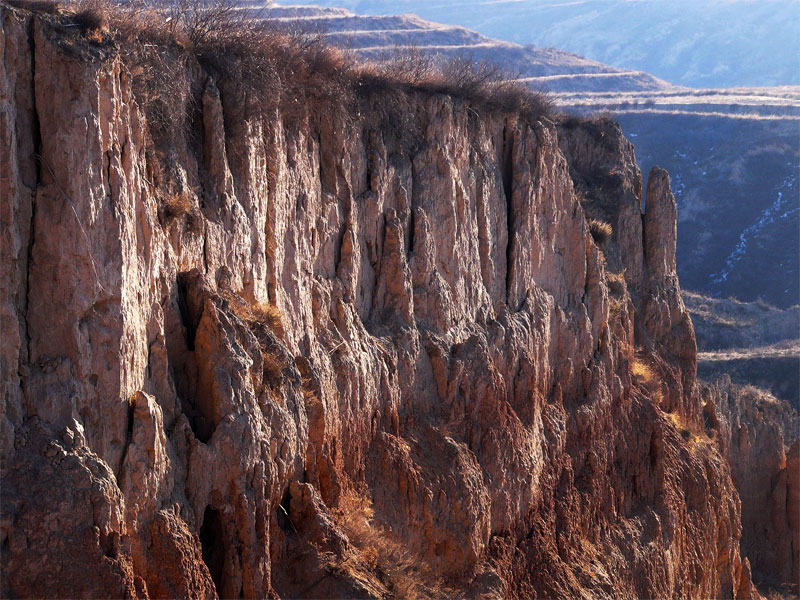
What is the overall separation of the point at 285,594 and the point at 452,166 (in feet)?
27.5

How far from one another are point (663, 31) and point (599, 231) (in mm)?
139643

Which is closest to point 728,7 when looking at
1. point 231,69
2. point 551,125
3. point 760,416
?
point 760,416

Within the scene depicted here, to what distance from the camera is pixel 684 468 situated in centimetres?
2498

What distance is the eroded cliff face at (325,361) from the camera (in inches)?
405

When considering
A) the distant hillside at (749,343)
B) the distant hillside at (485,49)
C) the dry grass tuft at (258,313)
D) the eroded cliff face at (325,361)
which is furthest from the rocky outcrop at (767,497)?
the distant hillside at (485,49)

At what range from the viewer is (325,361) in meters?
14.6

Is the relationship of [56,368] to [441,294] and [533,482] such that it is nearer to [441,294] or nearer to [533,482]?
[441,294]

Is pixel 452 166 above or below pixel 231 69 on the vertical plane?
below

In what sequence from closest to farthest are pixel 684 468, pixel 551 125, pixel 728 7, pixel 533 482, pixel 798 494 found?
pixel 533 482 < pixel 551 125 < pixel 684 468 < pixel 798 494 < pixel 728 7

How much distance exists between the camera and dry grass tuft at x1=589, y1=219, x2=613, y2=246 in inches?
1006

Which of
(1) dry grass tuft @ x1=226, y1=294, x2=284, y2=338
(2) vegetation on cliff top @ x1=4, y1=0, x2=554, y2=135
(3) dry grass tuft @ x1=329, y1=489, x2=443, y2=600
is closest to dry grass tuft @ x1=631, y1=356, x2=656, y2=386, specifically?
(2) vegetation on cliff top @ x1=4, y1=0, x2=554, y2=135

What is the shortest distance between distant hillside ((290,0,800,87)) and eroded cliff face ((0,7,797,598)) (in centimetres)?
12512

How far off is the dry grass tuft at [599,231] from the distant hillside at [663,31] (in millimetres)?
121735

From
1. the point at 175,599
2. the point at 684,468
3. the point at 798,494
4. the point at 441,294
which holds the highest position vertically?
the point at 441,294
